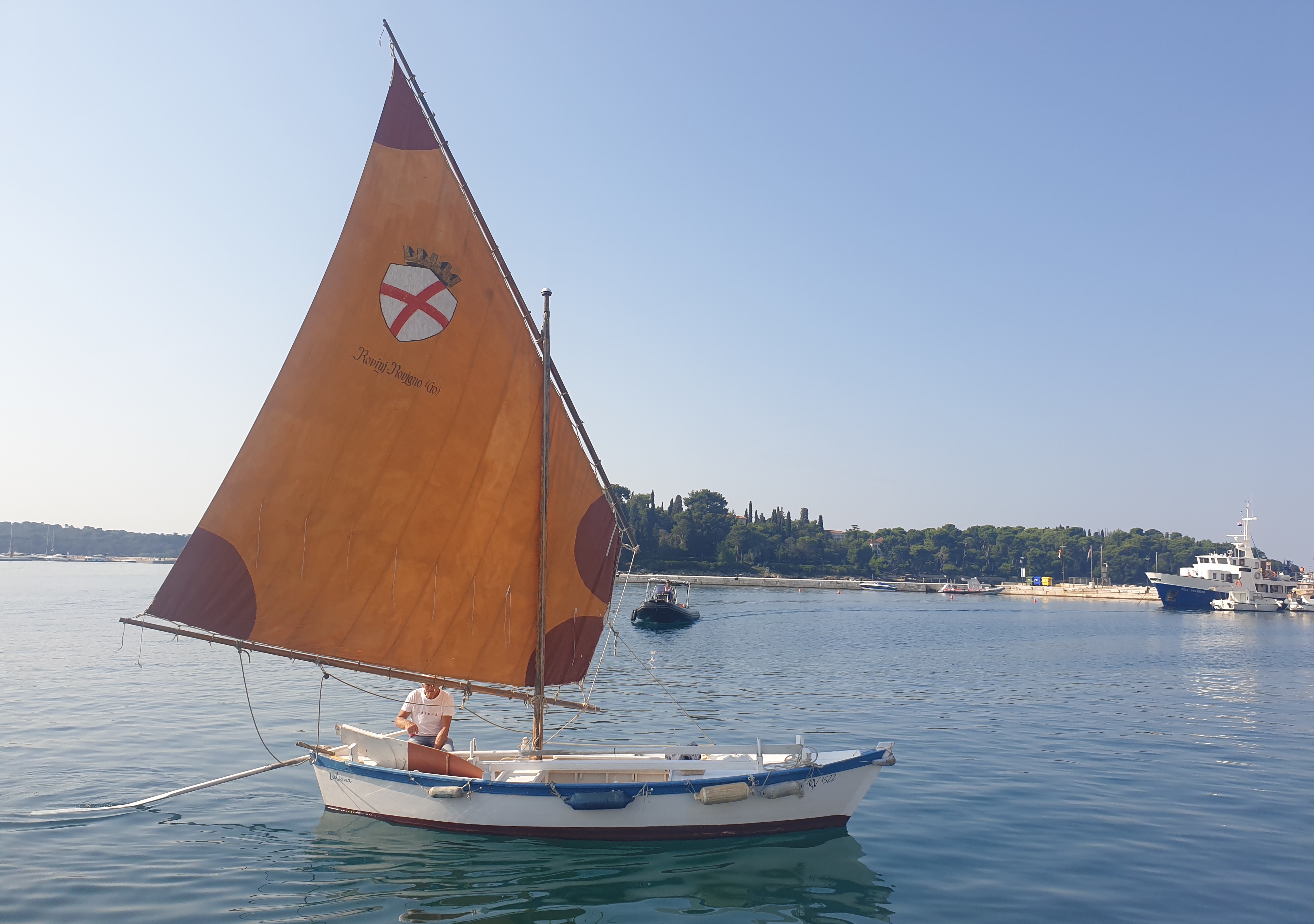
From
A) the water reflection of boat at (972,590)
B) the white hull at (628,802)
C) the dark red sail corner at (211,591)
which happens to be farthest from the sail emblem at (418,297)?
the water reflection of boat at (972,590)

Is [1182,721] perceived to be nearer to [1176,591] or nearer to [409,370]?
[409,370]

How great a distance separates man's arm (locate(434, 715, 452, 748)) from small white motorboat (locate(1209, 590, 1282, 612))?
133506mm

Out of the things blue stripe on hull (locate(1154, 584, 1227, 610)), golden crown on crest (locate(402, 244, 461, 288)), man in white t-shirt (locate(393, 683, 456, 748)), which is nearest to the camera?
golden crown on crest (locate(402, 244, 461, 288))

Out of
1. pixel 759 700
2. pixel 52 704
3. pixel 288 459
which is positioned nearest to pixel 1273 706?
pixel 759 700

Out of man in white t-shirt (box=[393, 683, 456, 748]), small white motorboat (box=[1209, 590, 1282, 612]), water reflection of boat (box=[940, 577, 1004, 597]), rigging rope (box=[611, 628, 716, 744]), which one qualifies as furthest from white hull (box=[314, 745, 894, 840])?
water reflection of boat (box=[940, 577, 1004, 597])

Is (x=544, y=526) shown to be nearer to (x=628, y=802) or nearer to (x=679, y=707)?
(x=628, y=802)

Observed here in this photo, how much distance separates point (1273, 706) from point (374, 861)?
122 feet

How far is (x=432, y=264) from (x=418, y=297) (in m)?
0.68

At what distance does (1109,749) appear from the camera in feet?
77.7

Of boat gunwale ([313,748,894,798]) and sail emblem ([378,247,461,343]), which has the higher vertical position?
sail emblem ([378,247,461,343])

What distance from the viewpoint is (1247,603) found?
11519cm

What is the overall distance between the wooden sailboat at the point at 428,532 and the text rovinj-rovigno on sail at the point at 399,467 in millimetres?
34

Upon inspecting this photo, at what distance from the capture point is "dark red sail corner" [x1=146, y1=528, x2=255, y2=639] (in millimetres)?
13305

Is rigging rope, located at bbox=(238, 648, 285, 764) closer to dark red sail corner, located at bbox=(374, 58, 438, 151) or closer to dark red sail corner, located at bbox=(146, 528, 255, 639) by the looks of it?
dark red sail corner, located at bbox=(146, 528, 255, 639)
